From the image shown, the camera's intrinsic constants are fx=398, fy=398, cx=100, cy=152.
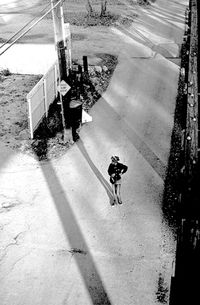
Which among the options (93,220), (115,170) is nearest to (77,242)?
(93,220)

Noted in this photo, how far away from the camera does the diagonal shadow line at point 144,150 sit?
12.2 metres

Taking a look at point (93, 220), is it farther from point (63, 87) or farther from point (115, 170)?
point (63, 87)

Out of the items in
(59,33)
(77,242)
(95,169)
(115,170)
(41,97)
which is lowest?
(77,242)

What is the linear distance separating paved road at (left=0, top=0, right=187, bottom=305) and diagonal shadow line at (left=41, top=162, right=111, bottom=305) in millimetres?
22

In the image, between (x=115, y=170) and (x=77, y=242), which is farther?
(x=115, y=170)

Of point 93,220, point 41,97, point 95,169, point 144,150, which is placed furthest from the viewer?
point 41,97

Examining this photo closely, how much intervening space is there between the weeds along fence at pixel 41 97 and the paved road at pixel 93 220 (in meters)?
1.63

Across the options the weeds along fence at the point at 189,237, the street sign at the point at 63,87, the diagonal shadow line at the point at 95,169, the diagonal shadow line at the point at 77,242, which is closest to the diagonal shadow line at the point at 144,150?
the diagonal shadow line at the point at 95,169

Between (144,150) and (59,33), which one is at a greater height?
(59,33)

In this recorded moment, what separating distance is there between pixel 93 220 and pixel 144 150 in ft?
12.6

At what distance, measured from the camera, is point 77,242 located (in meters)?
9.54

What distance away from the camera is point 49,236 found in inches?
383

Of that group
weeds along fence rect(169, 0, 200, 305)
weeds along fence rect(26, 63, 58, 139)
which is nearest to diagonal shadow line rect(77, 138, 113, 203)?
weeds along fence rect(26, 63, 58, 139)

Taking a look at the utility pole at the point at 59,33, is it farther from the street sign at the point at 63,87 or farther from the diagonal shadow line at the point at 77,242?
the diagonal shadow line at the point at 77,242
